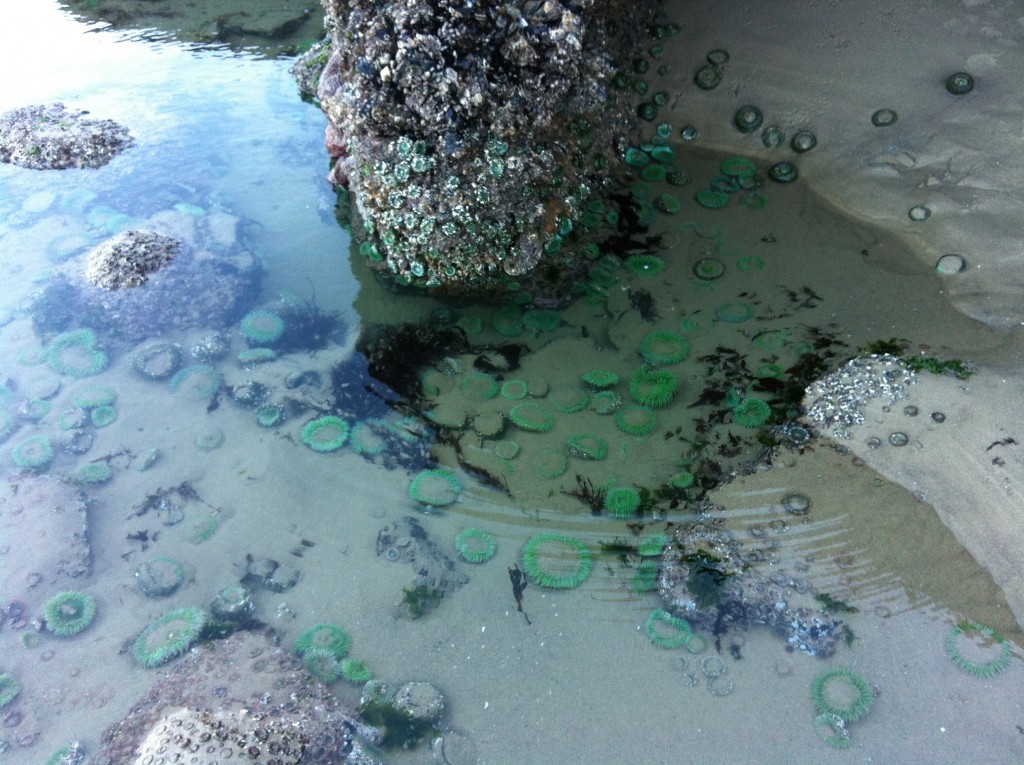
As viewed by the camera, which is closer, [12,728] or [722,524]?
[12,728]

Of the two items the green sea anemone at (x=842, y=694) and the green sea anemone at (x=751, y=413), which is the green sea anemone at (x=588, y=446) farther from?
the green sea anemone at (x=842, y=694)

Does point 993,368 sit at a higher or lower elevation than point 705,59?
lower

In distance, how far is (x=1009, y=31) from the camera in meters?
6.13

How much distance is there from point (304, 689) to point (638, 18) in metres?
6.72

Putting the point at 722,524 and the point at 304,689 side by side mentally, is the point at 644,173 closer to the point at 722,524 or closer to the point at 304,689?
the point at 722,524

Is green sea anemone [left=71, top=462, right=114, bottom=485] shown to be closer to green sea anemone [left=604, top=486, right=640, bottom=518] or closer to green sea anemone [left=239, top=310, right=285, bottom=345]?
green sea anemone [left=239, top=310, right=285, bottom=345]

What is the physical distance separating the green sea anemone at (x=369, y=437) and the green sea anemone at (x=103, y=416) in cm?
209

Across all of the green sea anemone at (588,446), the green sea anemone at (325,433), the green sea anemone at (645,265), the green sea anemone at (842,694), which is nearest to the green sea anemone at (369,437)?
the green sea anemone at (325,433)

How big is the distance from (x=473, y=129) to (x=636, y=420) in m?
2.64

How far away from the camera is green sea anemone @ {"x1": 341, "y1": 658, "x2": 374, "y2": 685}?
417cm

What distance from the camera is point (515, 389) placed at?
18.1ft

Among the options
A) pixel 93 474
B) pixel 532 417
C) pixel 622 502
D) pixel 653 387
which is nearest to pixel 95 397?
pixel 93 474

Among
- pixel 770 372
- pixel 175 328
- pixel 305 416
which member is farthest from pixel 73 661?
pixel 770 372

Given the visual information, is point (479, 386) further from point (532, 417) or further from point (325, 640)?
point (325, 640)
